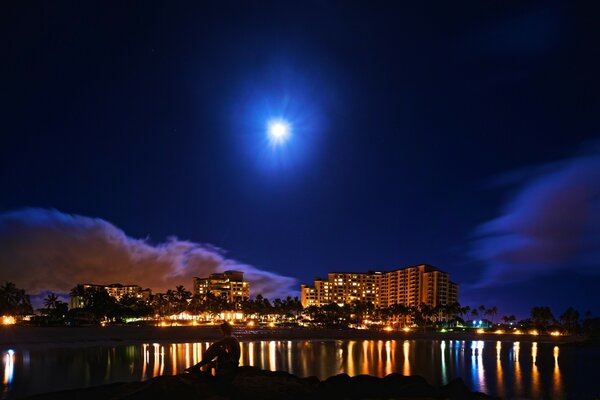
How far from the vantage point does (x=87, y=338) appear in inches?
2328

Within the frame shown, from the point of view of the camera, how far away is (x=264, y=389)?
13.9m

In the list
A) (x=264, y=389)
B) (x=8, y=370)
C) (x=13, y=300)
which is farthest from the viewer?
(x=13, y=300)

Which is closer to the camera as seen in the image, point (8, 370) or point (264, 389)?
point (264, 389)

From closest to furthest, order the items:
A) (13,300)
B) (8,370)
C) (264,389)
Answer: (264,389), (8,370), (13,300)

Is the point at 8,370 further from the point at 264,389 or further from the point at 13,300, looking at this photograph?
the point at 13,300

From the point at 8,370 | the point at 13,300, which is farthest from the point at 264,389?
the point at 13,300

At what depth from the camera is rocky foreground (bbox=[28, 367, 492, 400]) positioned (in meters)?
12.8

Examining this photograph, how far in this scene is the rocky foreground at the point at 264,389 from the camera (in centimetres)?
1277

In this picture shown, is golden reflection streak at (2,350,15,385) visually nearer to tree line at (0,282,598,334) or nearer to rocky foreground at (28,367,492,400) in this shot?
rocky foreground at (28,367,492,400)

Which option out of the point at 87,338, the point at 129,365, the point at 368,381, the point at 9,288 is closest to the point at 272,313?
the point at 9,288

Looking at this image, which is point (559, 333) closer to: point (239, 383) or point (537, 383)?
point (537, 383)

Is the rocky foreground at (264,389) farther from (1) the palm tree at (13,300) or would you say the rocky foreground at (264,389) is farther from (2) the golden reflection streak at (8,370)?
(1) the palm tree at (13,300)

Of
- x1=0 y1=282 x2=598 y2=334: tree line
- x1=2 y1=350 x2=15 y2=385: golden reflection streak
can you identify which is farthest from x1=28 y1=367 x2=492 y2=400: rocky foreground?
x1=0 y1=282 x2=598 y2=334: tree line

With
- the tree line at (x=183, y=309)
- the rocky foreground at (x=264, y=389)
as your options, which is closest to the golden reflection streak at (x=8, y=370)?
the rocky foreground at (x=264, y=389)
